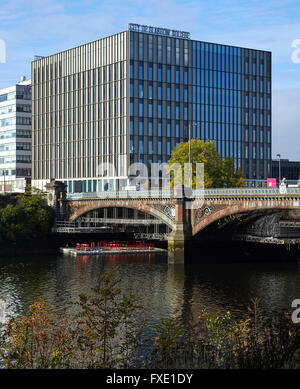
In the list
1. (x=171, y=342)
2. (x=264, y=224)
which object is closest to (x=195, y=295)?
(x=264, y=224)

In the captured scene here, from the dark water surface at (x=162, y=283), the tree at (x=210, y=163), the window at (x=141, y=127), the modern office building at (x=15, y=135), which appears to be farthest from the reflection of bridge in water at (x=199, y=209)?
the modern office building at (x=15, y=135)

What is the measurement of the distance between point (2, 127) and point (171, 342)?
14134 centimetres

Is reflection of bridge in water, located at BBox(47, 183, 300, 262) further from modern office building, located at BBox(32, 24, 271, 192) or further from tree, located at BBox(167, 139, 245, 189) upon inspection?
modern office building, located at BBox(32, 24, 271, 192)

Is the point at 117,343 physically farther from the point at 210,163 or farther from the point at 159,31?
the point at 159,31

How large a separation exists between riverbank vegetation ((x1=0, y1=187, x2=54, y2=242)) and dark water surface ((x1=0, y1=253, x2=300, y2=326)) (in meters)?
8.08

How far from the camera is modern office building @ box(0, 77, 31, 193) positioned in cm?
15212

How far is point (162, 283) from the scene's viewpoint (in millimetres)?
60812

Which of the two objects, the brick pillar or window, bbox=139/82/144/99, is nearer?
the brick pillar

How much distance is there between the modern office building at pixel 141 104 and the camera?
130m

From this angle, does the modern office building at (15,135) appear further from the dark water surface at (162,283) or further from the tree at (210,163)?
the dark water surface at (162,283)

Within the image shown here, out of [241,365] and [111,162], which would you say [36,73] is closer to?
[111,162]

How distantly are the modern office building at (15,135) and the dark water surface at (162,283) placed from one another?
72.8 m

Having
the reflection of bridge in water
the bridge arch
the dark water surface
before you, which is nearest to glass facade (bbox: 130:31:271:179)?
the bridge arch

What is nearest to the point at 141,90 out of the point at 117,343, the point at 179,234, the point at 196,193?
the point at 196,193
